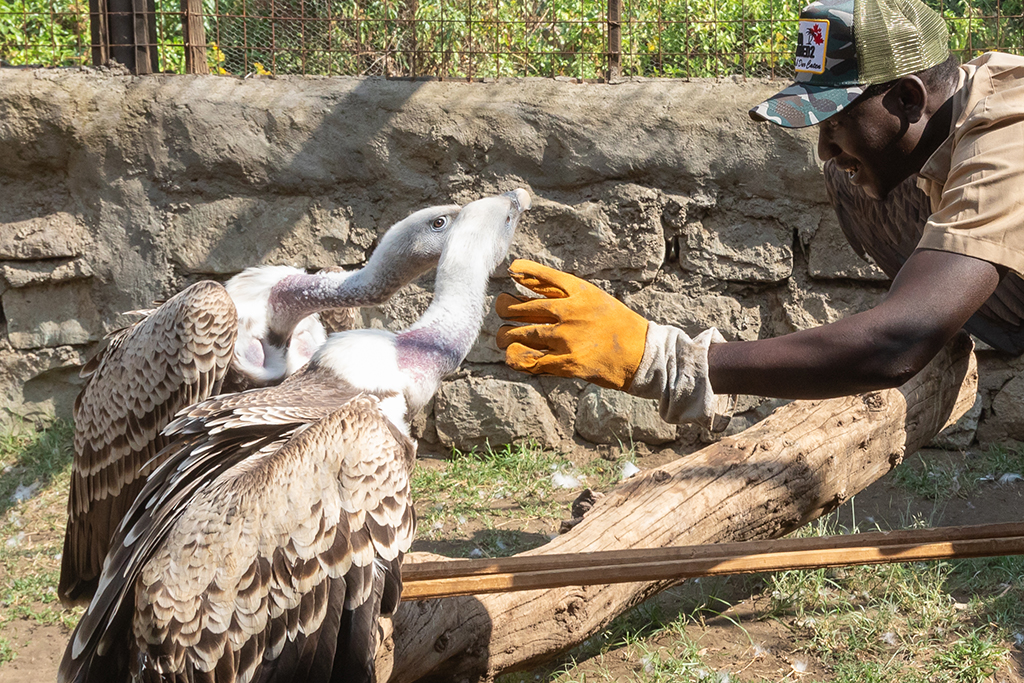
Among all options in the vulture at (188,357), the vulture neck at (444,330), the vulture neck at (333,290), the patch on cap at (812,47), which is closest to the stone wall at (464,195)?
the vulture at (188,357)

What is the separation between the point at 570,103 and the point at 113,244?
2414mm

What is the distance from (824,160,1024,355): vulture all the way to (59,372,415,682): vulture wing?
6.27ft

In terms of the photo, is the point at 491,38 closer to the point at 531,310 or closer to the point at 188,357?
the point at 188,357

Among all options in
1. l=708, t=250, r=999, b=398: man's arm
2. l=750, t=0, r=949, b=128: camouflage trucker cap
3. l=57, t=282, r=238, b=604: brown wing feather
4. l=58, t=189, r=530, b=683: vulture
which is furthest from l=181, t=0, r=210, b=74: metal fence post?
l=708, t=250, r=999, b=398: man's arm

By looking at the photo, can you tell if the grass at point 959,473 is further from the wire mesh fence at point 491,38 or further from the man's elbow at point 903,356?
the man's elbow at point 903,356

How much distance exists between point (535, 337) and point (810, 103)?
0.86 meters

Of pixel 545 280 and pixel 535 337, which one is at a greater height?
pixel 545 280

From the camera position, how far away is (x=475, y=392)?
A: 4.74 m

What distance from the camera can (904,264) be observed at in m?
2.07

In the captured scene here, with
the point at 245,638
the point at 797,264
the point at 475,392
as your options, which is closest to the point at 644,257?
the point at 797,264

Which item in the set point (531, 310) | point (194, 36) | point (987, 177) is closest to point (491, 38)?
point (194, 36)

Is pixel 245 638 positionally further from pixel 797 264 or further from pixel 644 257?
pixel 797 264

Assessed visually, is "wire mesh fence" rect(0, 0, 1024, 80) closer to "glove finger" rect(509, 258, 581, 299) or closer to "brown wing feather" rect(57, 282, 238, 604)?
"brown wing feather" rect(57, 282, 238, 604)

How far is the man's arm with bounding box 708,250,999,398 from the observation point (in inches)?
74.9
